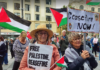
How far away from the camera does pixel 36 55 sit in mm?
1867

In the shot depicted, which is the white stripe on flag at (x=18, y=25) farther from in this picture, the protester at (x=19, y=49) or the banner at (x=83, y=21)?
the banner at (x=83, y=21)

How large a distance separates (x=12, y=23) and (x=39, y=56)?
96.5 inches

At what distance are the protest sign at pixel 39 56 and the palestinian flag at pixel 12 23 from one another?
1.92 metres

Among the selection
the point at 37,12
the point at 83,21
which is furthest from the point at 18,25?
the point at 37,12

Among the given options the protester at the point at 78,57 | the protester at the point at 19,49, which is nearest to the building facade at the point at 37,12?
the protester at the point at 19,49

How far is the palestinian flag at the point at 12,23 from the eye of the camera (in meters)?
A: 3.71

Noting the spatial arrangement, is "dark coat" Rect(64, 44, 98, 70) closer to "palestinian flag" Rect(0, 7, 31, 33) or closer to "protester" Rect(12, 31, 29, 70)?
"protester" Rect(12, 31, 29, 70)

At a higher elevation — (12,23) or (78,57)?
(12,23)

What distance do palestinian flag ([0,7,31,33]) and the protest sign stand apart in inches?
75.4

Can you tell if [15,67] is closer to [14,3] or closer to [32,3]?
[14,3]

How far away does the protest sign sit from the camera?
183 cm

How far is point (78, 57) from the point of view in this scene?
177cm

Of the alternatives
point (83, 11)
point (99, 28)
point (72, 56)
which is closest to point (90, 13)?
point (83, 11)

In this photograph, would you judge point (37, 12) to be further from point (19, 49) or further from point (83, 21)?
point (83, 21)
